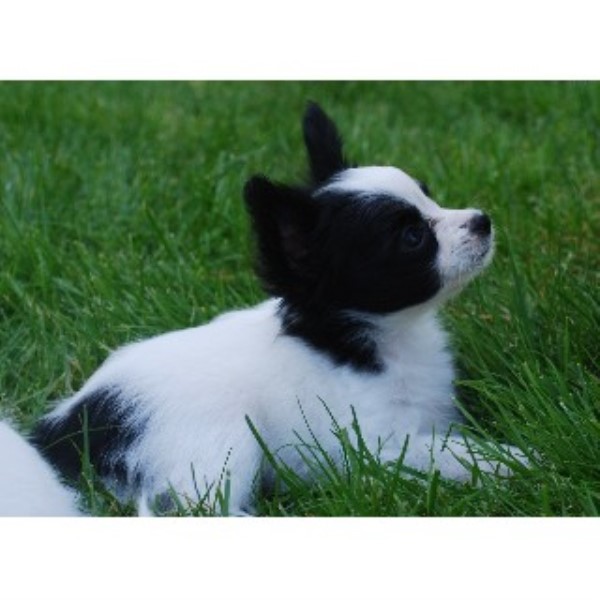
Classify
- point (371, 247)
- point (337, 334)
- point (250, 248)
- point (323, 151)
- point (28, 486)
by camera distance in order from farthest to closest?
1. point (250, 248)
2. point (323, 151)
3. point (337, 334)
4. point (371, 247)
5. point (28, 486)

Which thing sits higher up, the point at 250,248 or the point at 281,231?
the point at 281,231

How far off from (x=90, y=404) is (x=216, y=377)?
0.37 meters

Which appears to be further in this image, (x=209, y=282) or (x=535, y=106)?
(x=535, y=106)

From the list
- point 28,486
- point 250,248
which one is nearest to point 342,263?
point 250,248

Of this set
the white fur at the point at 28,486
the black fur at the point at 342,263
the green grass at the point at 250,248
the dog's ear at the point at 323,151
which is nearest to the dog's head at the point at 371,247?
the black fur at the point at 342,263

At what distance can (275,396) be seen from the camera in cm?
369

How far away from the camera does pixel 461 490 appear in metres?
3.37

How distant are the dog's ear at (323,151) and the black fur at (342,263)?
0.15 meters

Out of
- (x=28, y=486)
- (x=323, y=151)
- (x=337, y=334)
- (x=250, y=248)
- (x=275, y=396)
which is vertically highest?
(x=323, y=151)

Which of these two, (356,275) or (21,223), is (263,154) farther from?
(356,275)

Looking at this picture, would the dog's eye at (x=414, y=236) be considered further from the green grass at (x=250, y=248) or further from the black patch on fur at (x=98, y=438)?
the black patch on fur at (x=98, y=438)

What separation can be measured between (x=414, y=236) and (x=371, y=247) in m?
0.13

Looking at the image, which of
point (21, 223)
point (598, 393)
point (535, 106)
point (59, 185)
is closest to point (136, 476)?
point (598, 393)

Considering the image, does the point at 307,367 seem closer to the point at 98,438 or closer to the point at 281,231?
the point at 281,231
